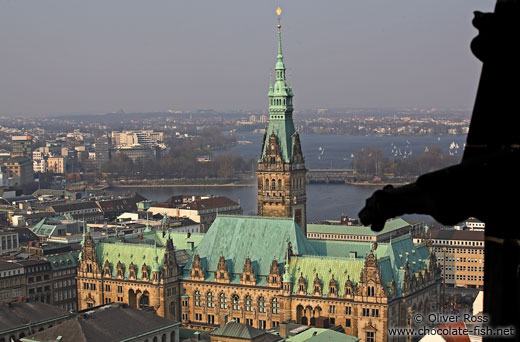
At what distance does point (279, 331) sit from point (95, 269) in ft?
58.0

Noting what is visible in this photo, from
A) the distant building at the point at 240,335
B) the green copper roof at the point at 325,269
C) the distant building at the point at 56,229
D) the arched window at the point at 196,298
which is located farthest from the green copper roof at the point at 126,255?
the distant building at the point at 56,229

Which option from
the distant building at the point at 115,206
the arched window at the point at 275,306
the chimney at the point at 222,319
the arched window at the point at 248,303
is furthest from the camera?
the distant building at the point at 115,206

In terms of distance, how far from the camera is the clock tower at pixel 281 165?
69.6 meters

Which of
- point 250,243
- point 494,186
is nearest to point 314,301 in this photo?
point 250,243

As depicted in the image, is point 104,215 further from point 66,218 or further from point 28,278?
point 28,278

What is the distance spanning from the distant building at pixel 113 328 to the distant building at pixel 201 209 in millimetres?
62793

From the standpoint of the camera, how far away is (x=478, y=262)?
9419 centimetres

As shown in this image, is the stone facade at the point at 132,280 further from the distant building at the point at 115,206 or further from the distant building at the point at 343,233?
the distant building at the point at 115,206

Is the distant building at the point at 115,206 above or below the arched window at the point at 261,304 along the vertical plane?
below

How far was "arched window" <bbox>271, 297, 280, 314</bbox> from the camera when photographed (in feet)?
198

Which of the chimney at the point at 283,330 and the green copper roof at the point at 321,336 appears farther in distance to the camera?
the chimney at the point at 283,330

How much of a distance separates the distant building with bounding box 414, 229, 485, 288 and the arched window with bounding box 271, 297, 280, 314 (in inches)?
1375

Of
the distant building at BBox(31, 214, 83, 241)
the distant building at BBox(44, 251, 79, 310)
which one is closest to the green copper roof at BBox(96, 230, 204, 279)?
the distant building at BBox(44, 251, 79, 310)

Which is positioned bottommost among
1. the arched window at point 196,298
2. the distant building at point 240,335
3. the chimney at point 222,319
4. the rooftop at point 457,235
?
the rooftop at point 457,235
